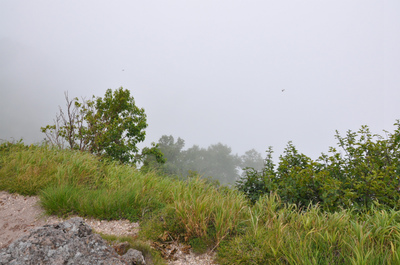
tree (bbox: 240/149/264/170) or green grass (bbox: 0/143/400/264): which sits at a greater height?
tree (bbox: 240/149/264/170)

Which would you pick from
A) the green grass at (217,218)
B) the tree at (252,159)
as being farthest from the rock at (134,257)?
the tree at (252,159)

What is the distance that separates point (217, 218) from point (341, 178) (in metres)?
3.78

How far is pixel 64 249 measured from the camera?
130 inches

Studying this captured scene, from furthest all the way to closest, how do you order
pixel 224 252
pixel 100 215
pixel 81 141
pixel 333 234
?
pixel 81 141 < pixel 100 215 < pixel 224 252 < pixel 333 234

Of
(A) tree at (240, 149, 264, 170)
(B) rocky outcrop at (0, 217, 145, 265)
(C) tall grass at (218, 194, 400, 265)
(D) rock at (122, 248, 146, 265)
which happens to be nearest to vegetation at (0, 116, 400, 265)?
(C) tall grass at (218, 194, 400, 265)

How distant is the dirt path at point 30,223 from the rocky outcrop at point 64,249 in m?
0.95

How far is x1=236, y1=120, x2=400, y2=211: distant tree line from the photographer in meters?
5.54

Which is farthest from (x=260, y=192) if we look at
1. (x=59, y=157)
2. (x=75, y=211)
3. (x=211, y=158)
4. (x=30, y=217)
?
(x=211, y=158)

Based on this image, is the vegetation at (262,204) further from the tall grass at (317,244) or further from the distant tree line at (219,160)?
the distant tree line at (219,160)

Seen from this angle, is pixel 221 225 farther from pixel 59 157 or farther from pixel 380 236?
pixel 59 157

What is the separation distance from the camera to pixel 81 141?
12523 mm

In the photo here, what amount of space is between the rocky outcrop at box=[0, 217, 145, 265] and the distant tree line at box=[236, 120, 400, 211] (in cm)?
402

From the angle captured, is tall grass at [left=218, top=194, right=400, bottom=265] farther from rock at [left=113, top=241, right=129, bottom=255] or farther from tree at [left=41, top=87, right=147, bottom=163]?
tree at [left=41, top=87, right=147, bottom=163]

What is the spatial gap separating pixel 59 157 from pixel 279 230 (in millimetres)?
6972
